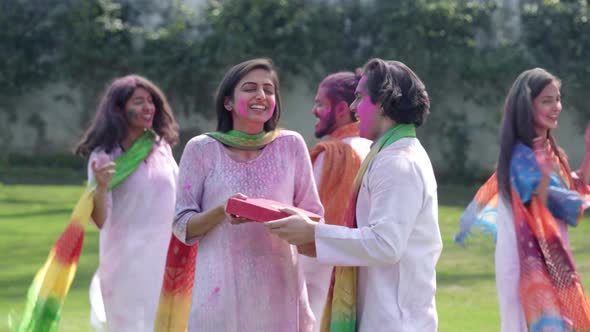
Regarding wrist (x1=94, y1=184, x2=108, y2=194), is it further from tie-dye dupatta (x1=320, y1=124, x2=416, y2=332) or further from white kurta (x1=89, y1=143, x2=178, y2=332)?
tie-dye dupatta (x1=320, y1=124, x2=416, y2=332)

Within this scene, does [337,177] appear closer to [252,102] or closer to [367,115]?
[252,102]

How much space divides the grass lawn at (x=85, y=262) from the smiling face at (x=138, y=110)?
6.67 feet

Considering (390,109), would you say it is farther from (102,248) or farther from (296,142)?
(102,248)

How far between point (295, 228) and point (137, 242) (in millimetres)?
2813

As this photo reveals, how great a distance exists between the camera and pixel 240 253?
485 cm

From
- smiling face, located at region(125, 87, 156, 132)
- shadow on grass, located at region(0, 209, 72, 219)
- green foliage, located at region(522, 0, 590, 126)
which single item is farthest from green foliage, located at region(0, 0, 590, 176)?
smiling face, located at region(125, 87, 156, 132)

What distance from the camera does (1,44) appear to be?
23.7 meters

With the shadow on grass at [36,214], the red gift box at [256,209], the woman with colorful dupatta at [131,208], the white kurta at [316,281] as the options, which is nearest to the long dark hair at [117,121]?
the woman with colorful dupatta at [131,208]

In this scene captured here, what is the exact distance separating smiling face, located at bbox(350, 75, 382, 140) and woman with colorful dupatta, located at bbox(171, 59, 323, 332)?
66cm

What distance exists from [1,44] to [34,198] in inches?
306

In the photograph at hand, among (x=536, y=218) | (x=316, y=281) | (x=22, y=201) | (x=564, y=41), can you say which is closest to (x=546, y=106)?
(x=536, y=218)

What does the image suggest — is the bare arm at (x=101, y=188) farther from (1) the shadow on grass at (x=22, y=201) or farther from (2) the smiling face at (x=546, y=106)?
(1) the shadow on grass at (x=22, y=201)

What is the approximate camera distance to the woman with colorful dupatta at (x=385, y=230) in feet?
A: 13.6

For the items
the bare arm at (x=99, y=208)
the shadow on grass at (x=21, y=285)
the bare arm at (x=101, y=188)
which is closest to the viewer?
the bare arm at (x=101, y=188)
